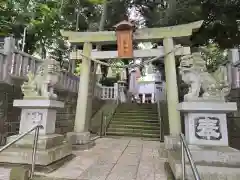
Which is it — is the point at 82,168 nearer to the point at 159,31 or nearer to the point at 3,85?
the point at 3,85

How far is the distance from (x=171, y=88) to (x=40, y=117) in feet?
12.5

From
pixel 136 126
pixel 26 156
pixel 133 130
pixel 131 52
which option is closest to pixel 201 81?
pixel 131 52

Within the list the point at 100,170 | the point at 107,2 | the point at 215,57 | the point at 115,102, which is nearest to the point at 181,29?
the point at 100,170

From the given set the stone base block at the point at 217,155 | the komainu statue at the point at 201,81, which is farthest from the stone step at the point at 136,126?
the stone base block at the point at 217,155

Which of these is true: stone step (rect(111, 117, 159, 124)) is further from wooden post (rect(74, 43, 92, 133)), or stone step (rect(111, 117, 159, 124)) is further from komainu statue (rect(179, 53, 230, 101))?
komainu statue (rect(179, 53, 230, 101))

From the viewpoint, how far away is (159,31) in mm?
6590

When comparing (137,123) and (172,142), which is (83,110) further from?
(137,123)

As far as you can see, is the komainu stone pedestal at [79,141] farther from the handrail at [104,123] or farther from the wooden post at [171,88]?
the handrail at [104,123]

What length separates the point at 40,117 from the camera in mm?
4441

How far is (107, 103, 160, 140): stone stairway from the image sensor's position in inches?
375

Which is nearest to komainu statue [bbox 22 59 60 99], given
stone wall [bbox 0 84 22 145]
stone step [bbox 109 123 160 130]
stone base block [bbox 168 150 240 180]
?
stone wall [bbox 0 84 22 145]

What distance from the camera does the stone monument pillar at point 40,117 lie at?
3.98 meters

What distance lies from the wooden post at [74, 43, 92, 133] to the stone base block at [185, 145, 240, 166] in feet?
13.0

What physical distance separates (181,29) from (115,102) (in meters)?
8.07
